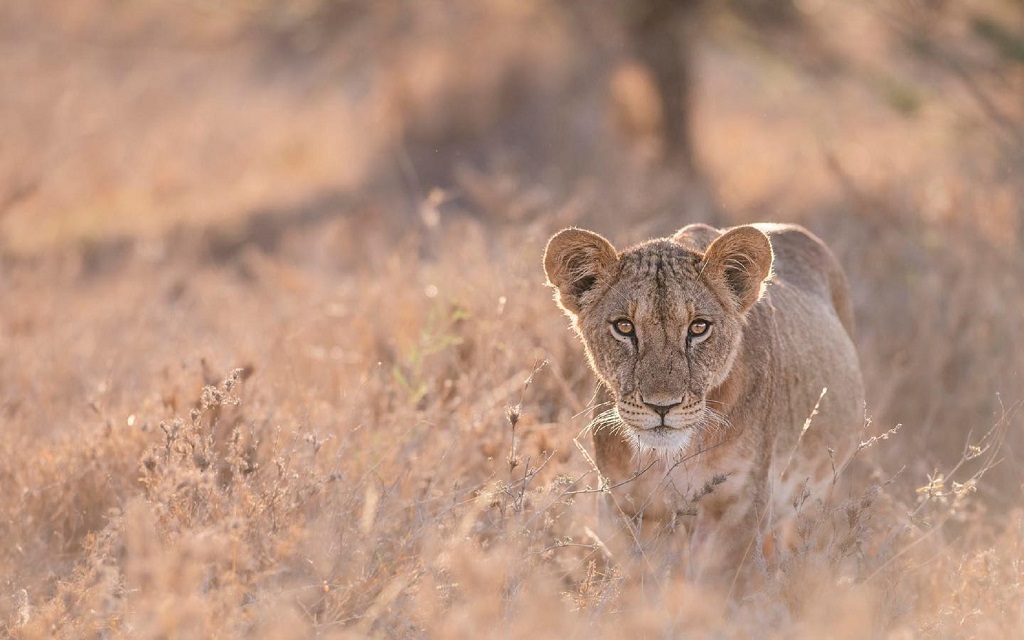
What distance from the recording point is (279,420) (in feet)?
18.7

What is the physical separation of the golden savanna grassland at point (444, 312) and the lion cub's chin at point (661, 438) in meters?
0.30

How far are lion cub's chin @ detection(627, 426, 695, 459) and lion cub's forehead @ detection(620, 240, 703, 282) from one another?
0.53 meters

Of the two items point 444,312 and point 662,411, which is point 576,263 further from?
point 444,312

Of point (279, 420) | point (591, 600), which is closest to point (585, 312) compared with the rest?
point (591, 600)

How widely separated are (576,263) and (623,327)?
37 centimetres

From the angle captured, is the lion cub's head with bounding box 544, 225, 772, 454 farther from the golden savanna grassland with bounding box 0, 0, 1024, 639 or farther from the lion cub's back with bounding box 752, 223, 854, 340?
the lion cub's back with bounding box 752, 223, 854, 340

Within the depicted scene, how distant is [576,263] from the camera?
194 inches

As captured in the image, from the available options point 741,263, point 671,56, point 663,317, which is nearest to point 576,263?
point 663,317

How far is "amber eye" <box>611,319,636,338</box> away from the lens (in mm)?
4668

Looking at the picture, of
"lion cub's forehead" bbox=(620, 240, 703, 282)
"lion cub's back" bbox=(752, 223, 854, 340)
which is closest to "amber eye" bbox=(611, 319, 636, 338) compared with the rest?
"lion cub's forehead" bbox=(620, 240, 703, 282)

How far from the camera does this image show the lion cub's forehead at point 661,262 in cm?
468

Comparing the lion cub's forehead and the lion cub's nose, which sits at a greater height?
the lion cub's forehead

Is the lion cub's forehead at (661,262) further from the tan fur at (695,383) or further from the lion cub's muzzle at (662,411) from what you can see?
the lion cub's muzzle at (662,411)

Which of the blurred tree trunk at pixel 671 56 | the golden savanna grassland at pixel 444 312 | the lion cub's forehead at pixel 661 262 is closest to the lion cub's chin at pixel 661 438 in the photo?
the golden savanna grassland at pixel 444 312
